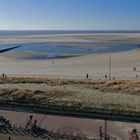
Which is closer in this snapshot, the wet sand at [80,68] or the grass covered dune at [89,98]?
the grass covered dune at [89,98]

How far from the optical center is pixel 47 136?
1716 centimetres

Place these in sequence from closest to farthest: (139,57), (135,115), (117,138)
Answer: (117,138) < (135,115) < (139,57)

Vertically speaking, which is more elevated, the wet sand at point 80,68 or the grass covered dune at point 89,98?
the grass covered dune at point 89,98

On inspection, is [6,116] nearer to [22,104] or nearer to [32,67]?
[22,104]

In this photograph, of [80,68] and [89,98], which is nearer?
[89,98]

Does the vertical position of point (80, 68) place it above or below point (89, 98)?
below

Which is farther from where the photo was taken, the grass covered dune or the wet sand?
the wet sand

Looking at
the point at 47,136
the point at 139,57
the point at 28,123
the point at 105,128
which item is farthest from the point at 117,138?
the point at 139,57

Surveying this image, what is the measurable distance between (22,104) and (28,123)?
17.3ft

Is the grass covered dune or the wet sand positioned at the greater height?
the grass covered dune

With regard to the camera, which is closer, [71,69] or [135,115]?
[135,115]

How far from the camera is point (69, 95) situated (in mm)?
26516

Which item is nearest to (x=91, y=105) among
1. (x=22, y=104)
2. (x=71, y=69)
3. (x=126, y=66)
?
(x=22, y=104)

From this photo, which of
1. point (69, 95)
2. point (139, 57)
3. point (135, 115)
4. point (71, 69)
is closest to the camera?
point (135, 115)
